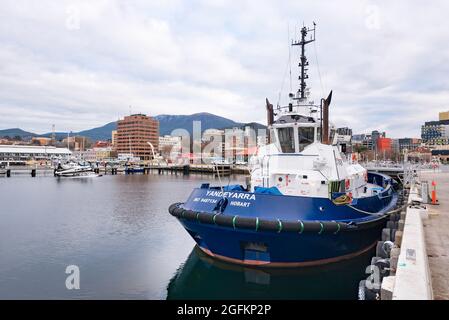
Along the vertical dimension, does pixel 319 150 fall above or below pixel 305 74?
below

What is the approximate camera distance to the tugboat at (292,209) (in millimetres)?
11555

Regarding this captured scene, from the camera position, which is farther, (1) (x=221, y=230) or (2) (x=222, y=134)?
(2) (x=222, y=134)

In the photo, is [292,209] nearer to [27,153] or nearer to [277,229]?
[277,229]

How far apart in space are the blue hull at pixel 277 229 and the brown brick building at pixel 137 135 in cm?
15150

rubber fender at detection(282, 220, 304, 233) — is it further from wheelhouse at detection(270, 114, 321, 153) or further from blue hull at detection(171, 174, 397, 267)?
wheelhouse at detection(270, 114, 321, 153)

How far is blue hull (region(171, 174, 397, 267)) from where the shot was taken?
37.3 ft

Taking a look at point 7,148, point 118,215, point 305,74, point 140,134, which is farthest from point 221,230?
point 7,148

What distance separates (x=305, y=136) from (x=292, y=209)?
442 cm

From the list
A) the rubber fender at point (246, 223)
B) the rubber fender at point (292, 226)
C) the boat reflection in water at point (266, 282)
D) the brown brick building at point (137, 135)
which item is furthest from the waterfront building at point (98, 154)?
the rubber fender at point (292, 226)

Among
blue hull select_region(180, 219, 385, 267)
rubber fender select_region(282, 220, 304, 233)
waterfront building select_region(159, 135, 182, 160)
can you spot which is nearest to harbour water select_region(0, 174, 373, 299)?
blue hull select_region(180, 219, 385, 267)

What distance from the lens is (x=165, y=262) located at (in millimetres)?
15156

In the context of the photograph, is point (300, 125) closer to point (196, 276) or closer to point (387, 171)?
point (196, 276)
